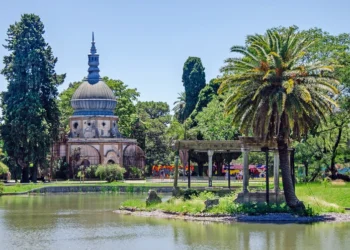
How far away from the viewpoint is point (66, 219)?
43.8 metres

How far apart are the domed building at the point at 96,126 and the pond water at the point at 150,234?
2048 inches

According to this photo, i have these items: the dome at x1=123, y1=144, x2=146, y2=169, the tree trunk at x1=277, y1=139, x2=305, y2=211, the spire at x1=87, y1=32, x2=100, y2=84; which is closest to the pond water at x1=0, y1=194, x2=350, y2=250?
the tree trunk at x1=277, y1=139, x2=305, y2=211

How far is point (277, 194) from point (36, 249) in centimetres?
1852

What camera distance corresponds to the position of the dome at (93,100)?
10188 centimetres

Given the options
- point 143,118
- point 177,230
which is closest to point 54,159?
point 143,118

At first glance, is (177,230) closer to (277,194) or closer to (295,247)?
(295,247)

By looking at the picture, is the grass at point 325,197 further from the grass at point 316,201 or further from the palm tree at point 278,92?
the palm tree at point 278,92

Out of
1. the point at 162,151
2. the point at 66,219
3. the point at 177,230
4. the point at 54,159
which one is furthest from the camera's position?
the point at 162,151

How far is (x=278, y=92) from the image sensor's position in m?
40.7

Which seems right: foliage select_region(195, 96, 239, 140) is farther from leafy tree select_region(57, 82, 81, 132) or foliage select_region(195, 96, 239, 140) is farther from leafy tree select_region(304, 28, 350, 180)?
leafy tree select_region(57, 82, 81, 132)

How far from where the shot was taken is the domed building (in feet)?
324

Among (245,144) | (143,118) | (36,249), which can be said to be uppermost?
(143,118)

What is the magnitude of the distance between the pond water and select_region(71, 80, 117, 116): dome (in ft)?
183

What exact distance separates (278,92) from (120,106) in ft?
233
